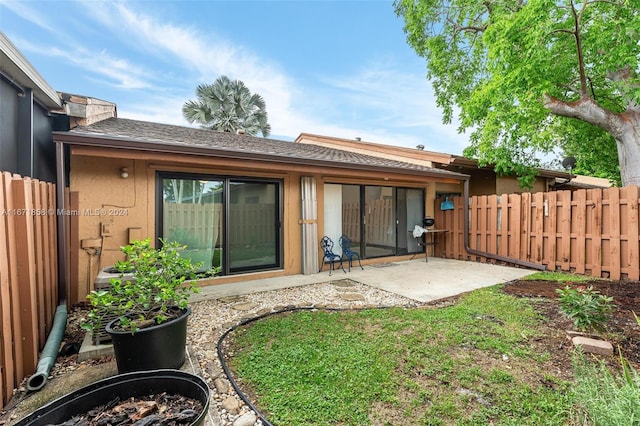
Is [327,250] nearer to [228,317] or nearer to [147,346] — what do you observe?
[228,317]

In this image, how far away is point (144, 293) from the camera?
2.51 metres

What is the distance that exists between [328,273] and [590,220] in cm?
556

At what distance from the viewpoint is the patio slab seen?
4.96m

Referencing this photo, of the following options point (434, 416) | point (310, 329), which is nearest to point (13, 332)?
point (310, 329)

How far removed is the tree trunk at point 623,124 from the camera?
283 inches

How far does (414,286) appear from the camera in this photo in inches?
210

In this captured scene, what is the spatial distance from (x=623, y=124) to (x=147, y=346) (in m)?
10.7

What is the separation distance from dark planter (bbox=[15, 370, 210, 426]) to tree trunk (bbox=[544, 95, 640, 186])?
9.93 meters

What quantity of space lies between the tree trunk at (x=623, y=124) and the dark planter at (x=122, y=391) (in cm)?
993

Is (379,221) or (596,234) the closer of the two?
(596,234)

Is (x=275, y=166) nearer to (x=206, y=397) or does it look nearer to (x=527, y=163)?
(x=206, y=397)

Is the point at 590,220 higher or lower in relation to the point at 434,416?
higher

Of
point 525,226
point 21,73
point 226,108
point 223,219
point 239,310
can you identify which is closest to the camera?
point 21,73

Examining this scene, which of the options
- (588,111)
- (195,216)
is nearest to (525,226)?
(588,111)
